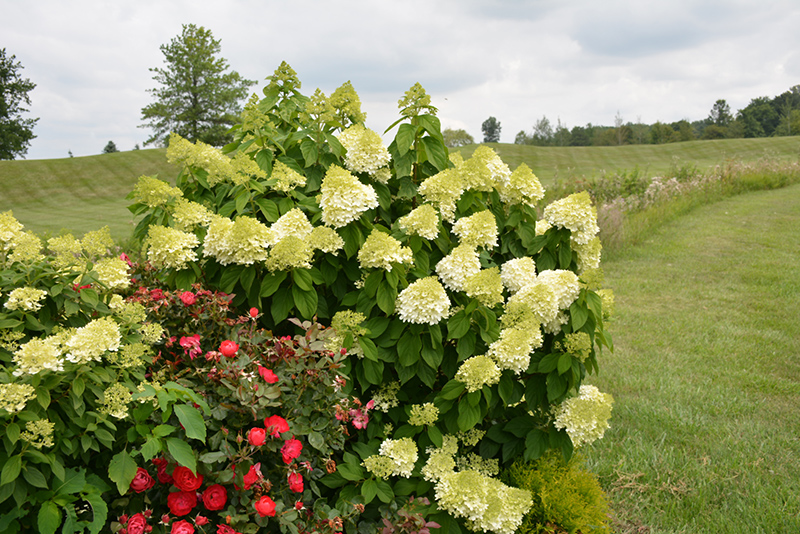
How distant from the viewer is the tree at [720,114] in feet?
240

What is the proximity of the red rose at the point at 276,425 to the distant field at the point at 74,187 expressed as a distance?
56.7ft

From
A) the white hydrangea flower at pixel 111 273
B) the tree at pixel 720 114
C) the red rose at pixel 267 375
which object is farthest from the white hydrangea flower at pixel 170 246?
the tree at pixel 720 114

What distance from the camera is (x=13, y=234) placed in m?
2.16

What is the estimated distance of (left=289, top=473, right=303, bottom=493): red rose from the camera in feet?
6.25

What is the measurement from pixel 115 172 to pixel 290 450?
32.8 metres

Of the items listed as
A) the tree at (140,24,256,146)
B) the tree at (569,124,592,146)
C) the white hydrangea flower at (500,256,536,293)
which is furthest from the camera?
the tree at (569,124,592,146)

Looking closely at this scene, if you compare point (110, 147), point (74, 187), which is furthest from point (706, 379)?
point (110, 147)

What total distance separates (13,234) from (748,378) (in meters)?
5.82

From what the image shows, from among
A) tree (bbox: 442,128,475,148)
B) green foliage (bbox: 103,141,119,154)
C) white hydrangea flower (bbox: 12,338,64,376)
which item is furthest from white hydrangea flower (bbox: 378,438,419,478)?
green foliage (bbox: 103,141,119,154)

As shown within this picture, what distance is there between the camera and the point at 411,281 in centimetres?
266

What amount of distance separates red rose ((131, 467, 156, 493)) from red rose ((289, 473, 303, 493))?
0.52 metres

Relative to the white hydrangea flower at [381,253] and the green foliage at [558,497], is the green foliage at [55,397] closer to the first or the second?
the white hydrangea flower at [381,253]

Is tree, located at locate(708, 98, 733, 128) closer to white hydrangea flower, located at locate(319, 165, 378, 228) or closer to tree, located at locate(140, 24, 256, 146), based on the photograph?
tree, located at locate(140, 24, 256, 146)

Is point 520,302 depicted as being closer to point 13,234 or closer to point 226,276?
point 226,276
